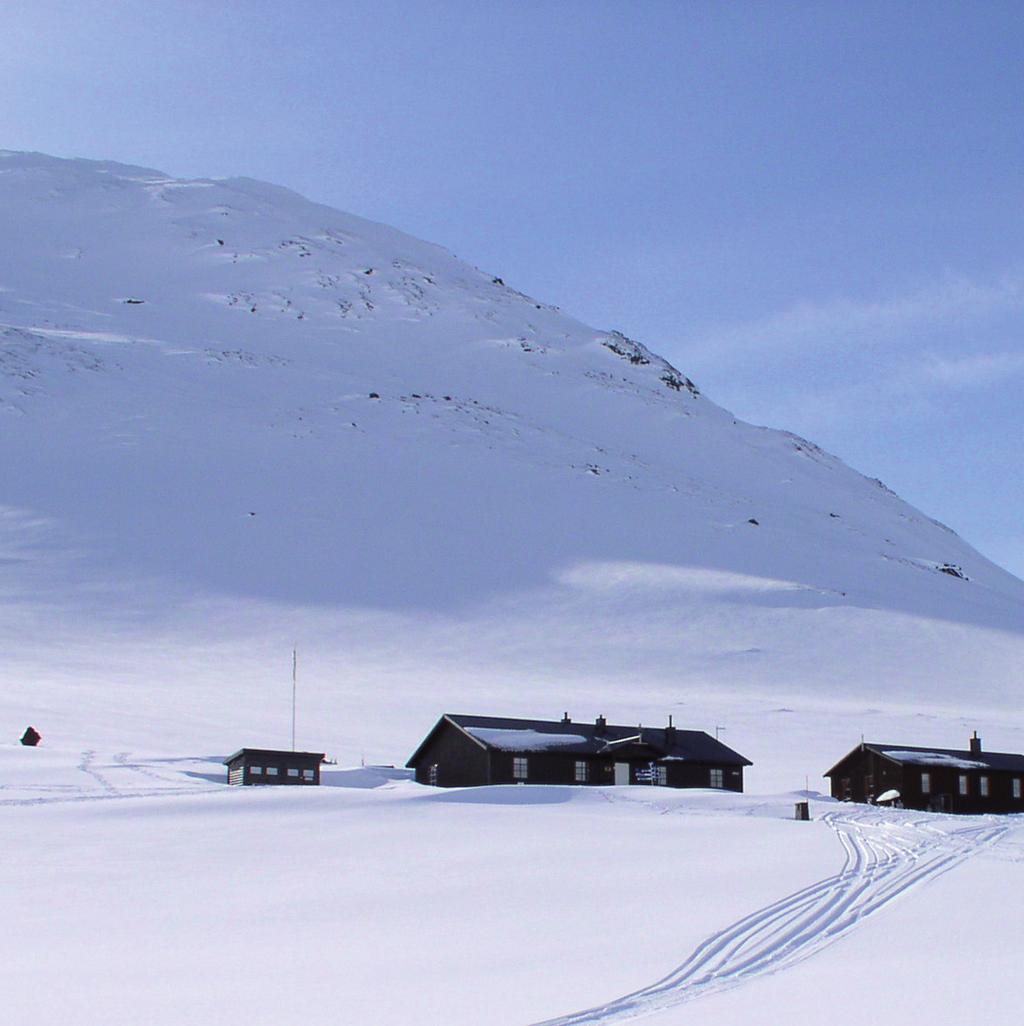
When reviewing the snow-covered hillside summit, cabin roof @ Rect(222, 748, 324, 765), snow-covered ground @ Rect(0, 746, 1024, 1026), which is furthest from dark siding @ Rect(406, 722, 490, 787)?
the snow-covered hillside summit

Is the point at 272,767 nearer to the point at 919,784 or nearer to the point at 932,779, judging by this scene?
the point at 919,784

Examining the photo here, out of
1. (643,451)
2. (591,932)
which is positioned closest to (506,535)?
(643,451)

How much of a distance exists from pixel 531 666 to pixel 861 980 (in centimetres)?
7050

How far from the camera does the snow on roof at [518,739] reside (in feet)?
154

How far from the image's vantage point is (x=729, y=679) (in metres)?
85.5

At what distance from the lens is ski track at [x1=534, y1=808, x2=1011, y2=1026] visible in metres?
14.6

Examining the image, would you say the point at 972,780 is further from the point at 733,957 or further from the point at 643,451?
the point at 643,451

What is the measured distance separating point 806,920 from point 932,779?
36609 mm

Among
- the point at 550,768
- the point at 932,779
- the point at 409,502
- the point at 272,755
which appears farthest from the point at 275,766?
the point at 409,502

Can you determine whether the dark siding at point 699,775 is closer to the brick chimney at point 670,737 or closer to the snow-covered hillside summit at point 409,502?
the brick chimney at point 670,737

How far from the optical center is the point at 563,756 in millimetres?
48125

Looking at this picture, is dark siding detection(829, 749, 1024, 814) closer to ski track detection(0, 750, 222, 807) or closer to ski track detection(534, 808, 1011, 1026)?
ski track detection(534, 808, 1011, 1026)

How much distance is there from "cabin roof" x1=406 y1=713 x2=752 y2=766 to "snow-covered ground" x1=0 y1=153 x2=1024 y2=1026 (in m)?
3.32

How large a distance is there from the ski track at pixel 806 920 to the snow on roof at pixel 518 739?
50.2 ft
